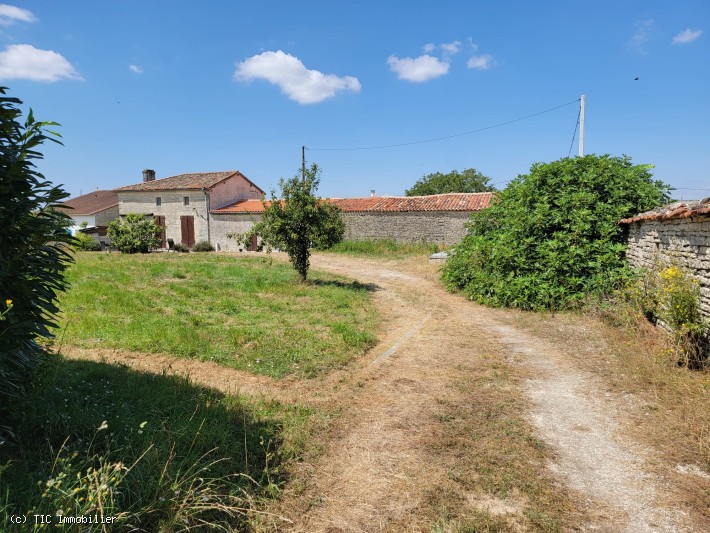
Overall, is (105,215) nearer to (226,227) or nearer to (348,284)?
(226,227)

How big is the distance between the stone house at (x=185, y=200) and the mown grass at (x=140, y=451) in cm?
2733

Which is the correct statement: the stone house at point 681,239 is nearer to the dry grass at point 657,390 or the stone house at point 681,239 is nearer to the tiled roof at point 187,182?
the dry grass at point 657,390

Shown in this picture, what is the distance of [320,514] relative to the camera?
10.3ft

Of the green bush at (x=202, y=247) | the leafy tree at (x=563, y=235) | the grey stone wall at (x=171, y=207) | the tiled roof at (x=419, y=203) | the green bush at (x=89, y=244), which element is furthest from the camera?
the grey stone wall at (x=171, y=207)

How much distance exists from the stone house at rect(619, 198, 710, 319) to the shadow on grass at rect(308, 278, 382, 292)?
23.7ft

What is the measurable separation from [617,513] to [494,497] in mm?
901

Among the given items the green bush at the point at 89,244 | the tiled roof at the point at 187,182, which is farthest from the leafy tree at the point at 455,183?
the green bush at the point at 89,244

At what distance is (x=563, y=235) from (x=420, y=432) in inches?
317

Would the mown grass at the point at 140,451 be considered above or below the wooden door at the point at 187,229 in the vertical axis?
below

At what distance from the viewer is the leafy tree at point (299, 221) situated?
1279cm

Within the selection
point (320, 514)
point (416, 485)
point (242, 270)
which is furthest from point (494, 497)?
point (242, 270)

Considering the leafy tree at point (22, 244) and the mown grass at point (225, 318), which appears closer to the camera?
the leafy tree at point (22, 244)

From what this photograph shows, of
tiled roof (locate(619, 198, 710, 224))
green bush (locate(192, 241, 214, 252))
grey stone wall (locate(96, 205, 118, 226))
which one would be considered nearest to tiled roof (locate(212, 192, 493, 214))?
green bush (locate(192, 241, 214, 252))

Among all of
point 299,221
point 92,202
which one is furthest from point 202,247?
point 92,202
